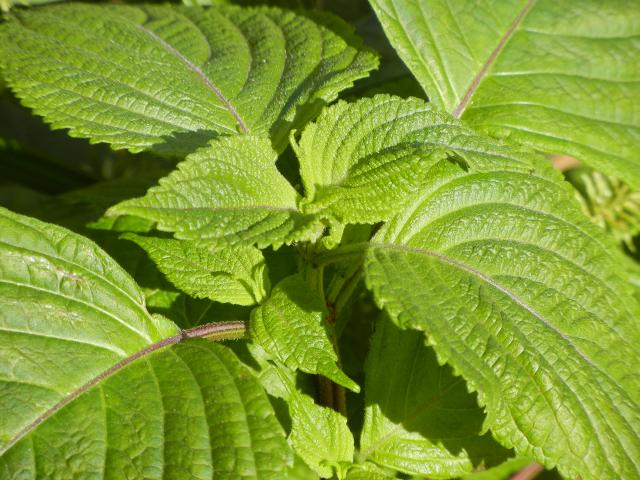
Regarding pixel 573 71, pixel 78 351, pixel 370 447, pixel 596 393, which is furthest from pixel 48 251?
pixel 573 71

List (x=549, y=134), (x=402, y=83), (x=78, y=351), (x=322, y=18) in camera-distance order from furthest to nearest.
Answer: (x=402, y=83), (x=322, y=18), (x=549, y=134), (x=78, y=351)

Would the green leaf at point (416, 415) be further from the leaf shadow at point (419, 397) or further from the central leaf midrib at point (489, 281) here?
the central leaf midrib at point (489, 281)

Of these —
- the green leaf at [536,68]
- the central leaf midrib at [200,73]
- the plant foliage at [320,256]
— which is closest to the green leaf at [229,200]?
the plant foliage at [320,256]

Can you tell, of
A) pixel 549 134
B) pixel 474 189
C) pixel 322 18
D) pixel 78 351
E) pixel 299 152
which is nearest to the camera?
pixel 78 351

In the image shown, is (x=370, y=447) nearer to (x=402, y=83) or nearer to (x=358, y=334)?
(x=358, y=334)

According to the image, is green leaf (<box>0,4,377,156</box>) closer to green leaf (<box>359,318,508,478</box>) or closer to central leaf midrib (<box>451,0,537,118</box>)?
central leaf midrib (<box>451,0,537,118</box>)

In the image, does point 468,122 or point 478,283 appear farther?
point 468,122

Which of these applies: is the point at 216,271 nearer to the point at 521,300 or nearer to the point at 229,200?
the point at 229,200
